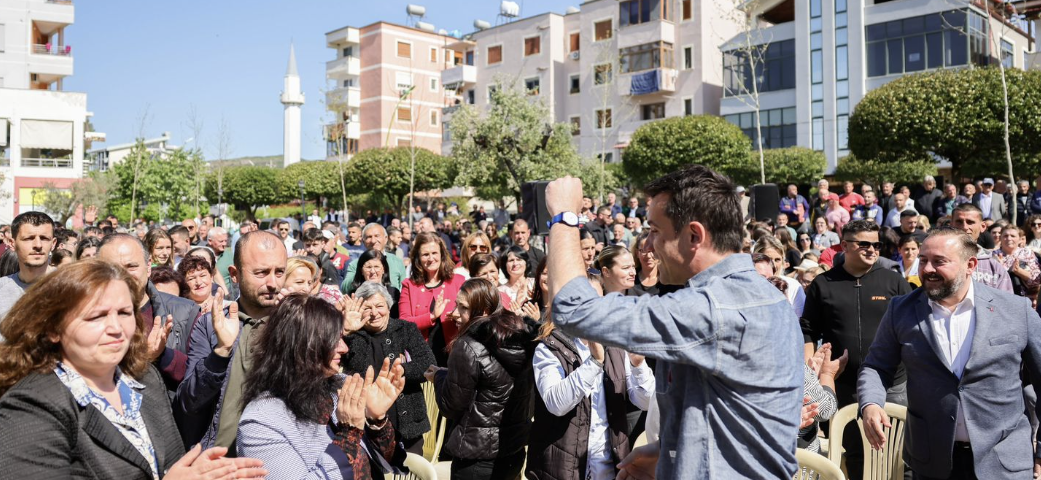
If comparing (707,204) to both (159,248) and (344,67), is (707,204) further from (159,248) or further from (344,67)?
(344,67)

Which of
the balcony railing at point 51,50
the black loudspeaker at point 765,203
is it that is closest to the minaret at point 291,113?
the balcony railing at point 51,50

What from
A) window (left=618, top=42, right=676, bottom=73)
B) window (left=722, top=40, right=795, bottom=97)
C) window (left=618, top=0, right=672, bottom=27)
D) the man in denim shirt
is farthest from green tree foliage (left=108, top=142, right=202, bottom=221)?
the man in denim shirt

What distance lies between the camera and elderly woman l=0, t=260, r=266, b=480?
240 centimetres

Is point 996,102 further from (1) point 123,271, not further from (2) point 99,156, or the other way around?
(2) point 99,156

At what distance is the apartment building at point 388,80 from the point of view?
6053cm

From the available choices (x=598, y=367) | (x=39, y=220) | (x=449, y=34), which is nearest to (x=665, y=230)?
(x=598, y=367)

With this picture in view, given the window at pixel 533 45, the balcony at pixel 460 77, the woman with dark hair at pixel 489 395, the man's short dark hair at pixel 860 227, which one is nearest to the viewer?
the woman with dark hair at pixel 489 395

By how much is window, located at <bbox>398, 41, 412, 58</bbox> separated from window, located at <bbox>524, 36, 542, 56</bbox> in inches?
581

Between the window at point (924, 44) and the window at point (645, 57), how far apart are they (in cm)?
1009

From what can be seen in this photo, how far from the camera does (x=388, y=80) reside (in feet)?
199

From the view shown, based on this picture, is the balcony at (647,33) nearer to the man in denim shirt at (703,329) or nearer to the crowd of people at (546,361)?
the crowd of people at (546,361)

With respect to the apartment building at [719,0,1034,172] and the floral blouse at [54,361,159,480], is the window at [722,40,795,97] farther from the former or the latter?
the floral blouse at [54,361,159,480]

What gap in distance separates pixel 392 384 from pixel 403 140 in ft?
184

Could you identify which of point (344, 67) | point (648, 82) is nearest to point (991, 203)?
point (648, 82)
